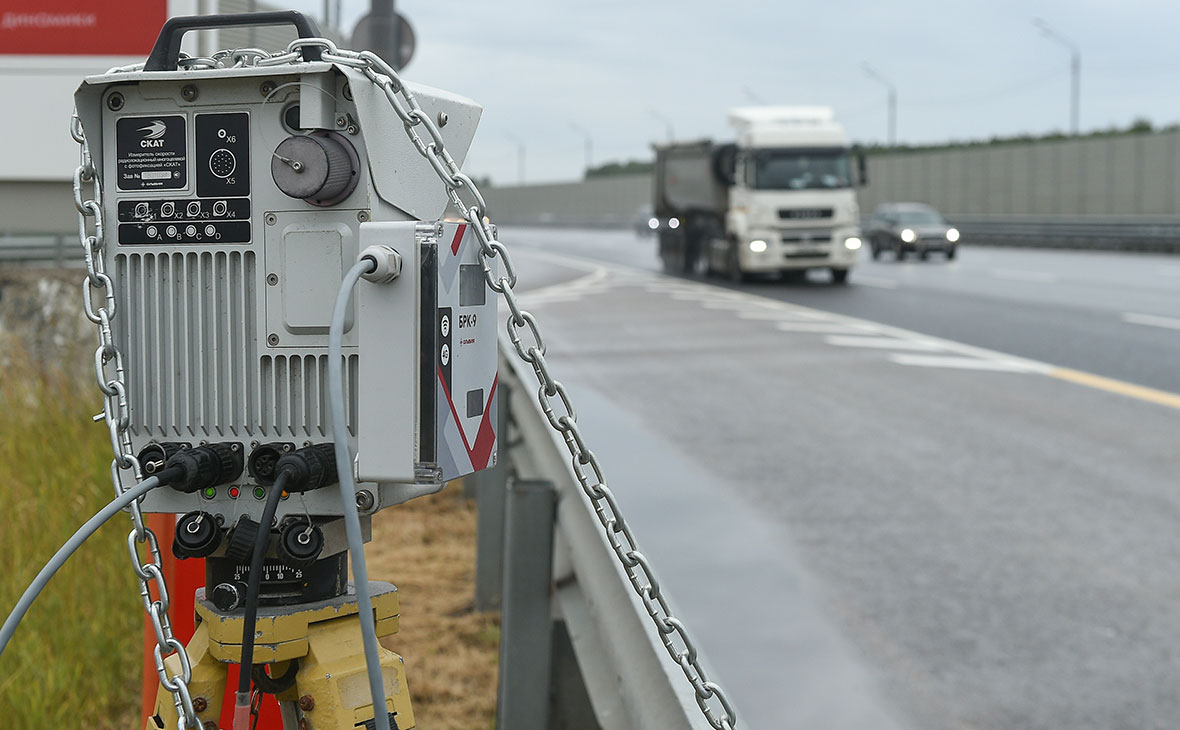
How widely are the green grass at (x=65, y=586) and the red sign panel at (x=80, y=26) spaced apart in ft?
5.73

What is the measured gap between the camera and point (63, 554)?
1.85 m

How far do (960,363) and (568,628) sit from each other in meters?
11.5

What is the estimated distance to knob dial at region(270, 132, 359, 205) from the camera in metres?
1.90

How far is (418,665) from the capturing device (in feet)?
16.8

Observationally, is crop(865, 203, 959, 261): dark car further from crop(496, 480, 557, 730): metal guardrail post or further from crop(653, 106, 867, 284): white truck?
crop(496, 480, 557, 730): metal guardrail post

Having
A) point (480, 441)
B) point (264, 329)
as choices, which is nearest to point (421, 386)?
point (480, 441)

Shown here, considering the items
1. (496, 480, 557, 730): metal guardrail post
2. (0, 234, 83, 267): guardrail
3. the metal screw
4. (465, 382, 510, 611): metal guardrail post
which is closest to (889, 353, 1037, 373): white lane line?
(0, 234, 83, 267): guardrail

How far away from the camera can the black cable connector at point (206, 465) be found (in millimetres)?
1909

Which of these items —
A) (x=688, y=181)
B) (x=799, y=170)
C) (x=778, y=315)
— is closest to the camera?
(x=778, y=315)

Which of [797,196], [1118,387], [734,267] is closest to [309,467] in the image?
[1118,387]

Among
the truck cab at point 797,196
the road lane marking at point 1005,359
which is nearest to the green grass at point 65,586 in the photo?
the road lane marking at point 1005,359

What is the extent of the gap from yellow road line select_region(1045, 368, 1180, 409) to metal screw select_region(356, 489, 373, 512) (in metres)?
10.7

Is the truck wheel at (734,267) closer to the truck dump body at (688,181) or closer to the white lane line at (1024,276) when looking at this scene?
the truck dump body at (688,181)

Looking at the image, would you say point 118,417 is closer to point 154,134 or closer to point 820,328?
point 154,134
